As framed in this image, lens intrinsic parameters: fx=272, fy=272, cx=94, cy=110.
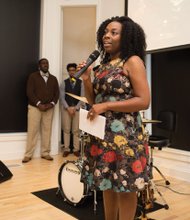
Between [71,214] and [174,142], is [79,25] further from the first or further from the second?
[71,214]

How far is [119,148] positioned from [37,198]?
1.72 meters

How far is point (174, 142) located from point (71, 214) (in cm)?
191

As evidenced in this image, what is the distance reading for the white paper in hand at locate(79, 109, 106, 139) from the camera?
1256mm

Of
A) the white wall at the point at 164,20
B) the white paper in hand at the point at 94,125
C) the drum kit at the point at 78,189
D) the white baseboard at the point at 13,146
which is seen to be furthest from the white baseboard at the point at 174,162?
the white paper in hand at the point at 94,125

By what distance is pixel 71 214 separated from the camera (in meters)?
2.32

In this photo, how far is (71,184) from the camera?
2.48 m

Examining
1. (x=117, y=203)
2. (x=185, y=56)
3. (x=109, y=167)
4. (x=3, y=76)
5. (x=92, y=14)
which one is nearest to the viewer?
(x=109, y=167)

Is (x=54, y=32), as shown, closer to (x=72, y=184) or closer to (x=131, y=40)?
(x=72, y=184)

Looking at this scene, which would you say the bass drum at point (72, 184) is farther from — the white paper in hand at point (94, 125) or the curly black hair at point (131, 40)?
the curly black hair at point (131, 40)

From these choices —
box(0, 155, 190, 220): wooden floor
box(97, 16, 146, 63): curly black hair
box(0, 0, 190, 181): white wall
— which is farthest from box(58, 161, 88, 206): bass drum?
box(0, 0, 190, 181): white wall

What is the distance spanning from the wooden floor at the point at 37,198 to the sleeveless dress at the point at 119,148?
1.15 m

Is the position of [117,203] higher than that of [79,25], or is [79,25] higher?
[79,25]

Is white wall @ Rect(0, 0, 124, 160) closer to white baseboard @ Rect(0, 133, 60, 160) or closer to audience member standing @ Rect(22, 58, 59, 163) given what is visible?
white baseboard @ Rect(0, 133, 60, 160)

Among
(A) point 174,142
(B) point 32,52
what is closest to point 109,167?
(A) point 174,142
